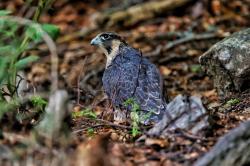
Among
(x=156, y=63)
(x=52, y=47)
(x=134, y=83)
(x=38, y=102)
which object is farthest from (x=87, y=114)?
(x=156, y=63)

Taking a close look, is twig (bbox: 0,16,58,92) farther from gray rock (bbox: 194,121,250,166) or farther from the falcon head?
the falcon head

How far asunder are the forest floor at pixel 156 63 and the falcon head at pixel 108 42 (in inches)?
23.7

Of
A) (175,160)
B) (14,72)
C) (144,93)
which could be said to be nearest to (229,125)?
(175,160)

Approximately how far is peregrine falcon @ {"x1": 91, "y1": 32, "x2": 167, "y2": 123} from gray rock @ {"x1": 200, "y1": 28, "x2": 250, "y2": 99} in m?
0.69

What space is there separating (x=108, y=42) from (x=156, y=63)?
83.5 inches

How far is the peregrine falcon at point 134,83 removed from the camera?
6781mm

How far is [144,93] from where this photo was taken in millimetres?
6984

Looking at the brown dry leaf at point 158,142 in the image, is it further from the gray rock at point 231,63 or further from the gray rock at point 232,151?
the gray rock at point 231,63

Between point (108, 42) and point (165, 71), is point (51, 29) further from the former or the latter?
point (165, 71)

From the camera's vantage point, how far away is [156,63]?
1039 centimetres

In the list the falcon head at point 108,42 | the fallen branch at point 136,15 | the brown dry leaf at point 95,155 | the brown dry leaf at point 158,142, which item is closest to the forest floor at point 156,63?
the brown dry leaf at point 158,142

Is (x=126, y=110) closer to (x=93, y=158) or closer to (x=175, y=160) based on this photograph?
(x=175, y=160)

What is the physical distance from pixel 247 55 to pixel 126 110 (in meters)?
1.62

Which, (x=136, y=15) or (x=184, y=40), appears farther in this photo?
(x=136, y=15)
